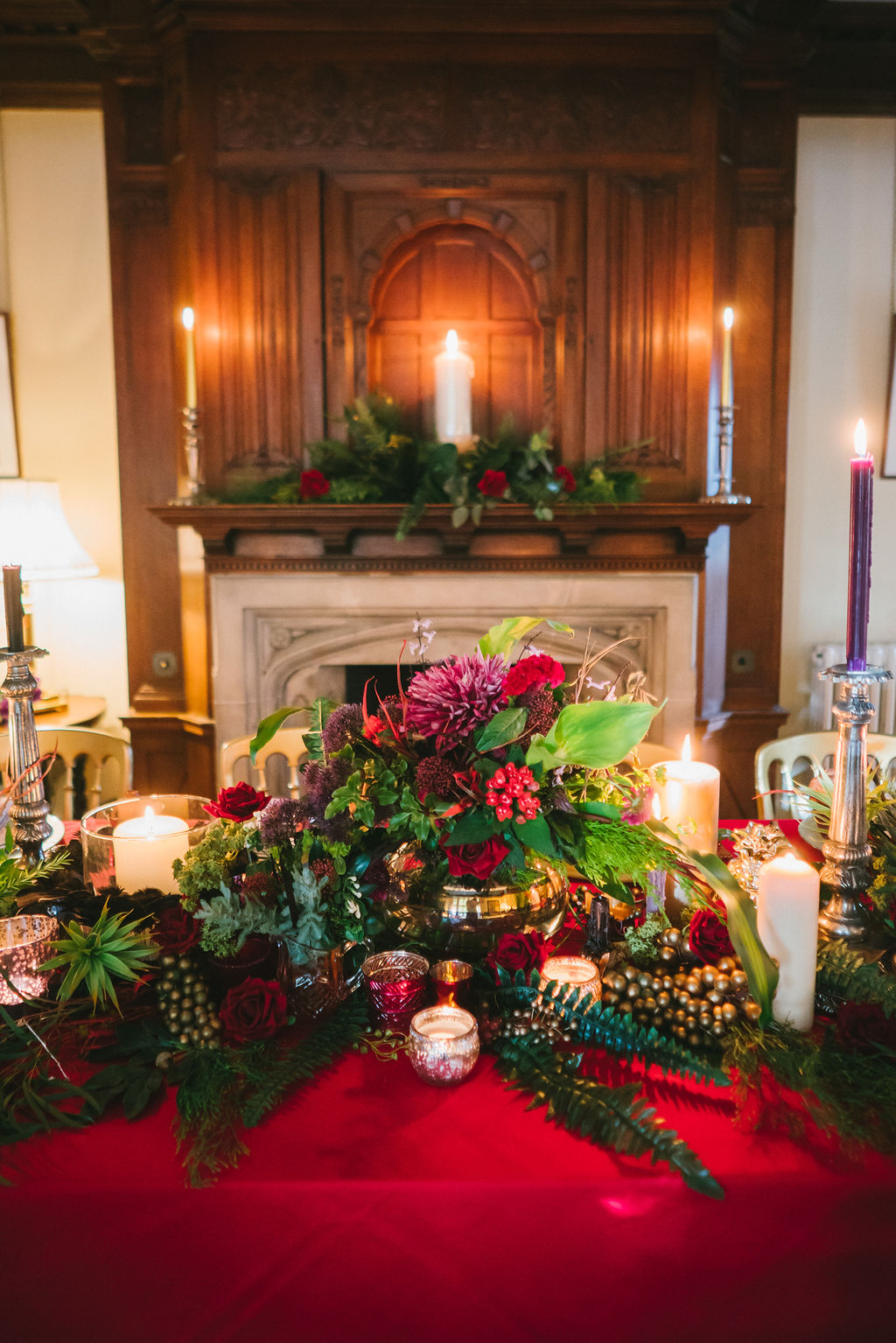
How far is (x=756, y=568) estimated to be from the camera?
127 inches

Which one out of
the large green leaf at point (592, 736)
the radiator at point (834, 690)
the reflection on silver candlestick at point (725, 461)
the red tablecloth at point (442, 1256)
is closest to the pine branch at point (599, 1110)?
the red tablecloth at point (442, 1256)

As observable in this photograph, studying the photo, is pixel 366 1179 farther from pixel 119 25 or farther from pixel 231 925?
pixel 119 25

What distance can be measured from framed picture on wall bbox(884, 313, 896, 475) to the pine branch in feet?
10.2

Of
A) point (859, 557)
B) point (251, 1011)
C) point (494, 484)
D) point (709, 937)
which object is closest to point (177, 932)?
point (251, 1011)

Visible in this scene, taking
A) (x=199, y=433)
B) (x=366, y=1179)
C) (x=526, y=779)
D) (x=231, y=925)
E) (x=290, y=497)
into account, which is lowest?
(x=366, y=1179)

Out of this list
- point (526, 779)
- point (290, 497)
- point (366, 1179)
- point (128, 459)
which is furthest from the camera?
point (128, 459)

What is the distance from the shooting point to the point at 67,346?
10.8ft

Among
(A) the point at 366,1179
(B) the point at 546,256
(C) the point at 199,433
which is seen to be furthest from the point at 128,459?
(A) the point at 366,1179

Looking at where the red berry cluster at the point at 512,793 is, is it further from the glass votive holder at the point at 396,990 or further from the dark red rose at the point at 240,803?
the dark red rose at the point at 240,803

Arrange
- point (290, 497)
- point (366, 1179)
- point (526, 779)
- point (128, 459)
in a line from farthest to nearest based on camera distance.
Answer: point (128, 459) → point (290, 497) → point (526, 779) → point (366, 1179)

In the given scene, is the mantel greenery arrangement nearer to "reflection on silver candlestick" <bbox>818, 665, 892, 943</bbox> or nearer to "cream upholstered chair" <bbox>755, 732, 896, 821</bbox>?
"cream upholstered chair" <bbox>755, 732, 896, 821</bbox>

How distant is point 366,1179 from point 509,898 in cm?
32

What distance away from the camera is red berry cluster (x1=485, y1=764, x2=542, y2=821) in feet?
2.97

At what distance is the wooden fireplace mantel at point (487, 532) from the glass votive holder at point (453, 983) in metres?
2.00
